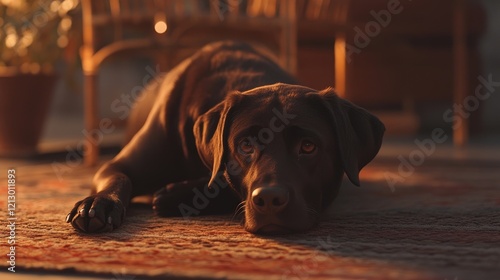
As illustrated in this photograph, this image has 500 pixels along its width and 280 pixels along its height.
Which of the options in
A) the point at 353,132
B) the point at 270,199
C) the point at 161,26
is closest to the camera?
the point at 270,199

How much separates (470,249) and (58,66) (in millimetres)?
7711

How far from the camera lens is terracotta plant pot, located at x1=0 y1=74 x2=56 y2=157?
414cm

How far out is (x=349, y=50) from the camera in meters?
5.45

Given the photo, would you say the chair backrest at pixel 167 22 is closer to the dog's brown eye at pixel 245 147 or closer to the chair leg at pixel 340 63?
the chair leg at pixel 340 63

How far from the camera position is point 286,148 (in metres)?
1.86

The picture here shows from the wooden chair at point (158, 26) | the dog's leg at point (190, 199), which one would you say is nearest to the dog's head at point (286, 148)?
the dog's leg at point (190, 199)

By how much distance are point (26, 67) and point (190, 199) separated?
2.50 m

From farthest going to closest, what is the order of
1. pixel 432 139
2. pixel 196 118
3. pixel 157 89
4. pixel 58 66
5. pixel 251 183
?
pixel 58 66, pixel 432 139, pixel 157 89, pixel 196 118, pixel 251 183

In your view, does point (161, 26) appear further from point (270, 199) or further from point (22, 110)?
point (270, 199)

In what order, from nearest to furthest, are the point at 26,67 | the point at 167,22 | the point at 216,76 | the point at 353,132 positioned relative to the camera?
the point at 353,132, the point at 216,76, the point at 167,22, the point at 26,67

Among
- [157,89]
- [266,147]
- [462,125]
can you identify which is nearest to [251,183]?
[266,147]

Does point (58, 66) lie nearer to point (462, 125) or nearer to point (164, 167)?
point (462, 125)

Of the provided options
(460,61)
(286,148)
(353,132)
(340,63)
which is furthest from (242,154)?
(460,61)

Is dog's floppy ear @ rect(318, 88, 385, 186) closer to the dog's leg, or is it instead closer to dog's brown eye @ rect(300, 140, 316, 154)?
dog's brown eye @ rect(300, 140, 316, 154)
